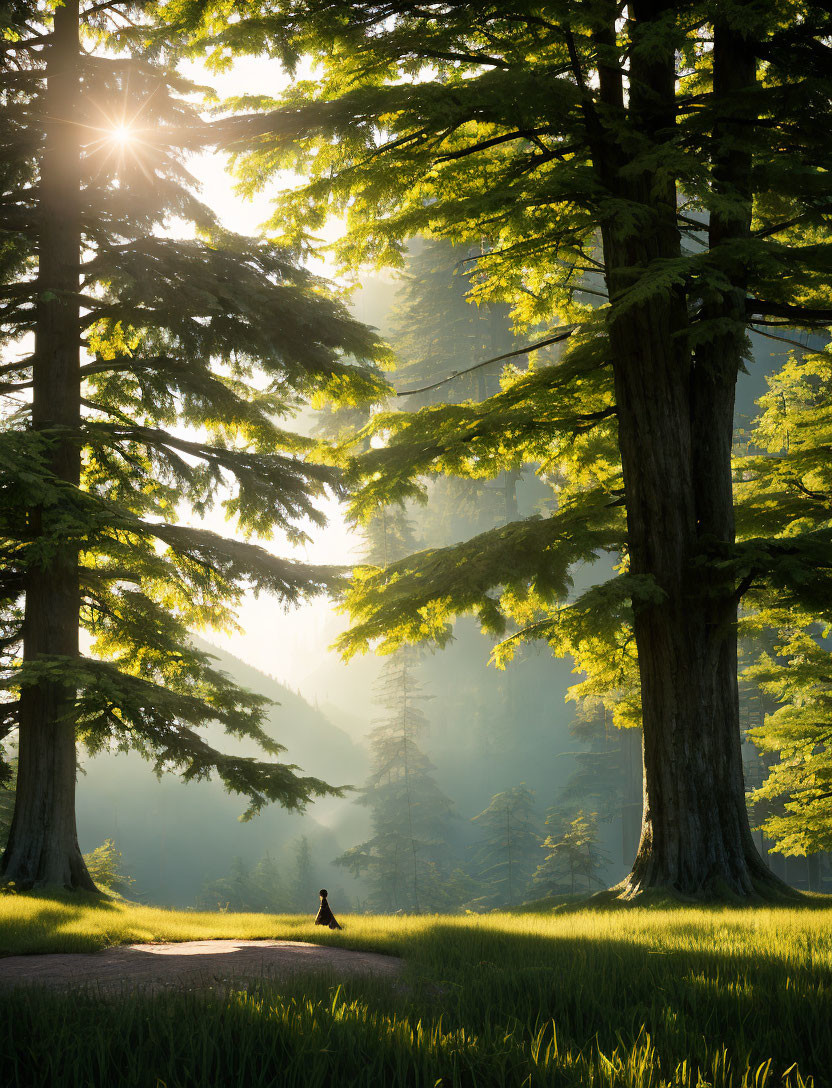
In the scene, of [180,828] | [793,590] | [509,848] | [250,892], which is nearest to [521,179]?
[793,590]

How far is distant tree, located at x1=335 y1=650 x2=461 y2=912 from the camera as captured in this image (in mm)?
34938

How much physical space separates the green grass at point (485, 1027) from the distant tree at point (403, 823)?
3085cm

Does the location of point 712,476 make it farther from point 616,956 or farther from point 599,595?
point 616,956

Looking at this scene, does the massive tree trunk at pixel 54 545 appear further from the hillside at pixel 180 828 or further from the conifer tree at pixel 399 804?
the hillside at pixel 180 828

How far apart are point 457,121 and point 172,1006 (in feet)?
24.9

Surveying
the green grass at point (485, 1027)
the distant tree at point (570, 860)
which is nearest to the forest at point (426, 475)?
the green grass at point (485, 1027)

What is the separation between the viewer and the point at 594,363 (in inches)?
339

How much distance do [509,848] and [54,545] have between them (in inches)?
1285

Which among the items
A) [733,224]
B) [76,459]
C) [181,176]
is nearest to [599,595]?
[733,224]

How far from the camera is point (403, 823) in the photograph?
36.9 m

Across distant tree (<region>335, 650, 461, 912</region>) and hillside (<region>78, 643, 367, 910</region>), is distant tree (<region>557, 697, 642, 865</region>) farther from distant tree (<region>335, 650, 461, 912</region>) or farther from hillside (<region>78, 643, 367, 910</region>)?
hillside (<region>78, 643, 367, 910</region>)

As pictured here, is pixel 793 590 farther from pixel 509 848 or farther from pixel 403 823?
pixel 403 823

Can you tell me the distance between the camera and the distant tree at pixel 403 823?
34.9 meters

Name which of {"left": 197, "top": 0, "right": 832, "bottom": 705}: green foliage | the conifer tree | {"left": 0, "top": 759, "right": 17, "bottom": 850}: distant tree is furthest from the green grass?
the conifer tree
